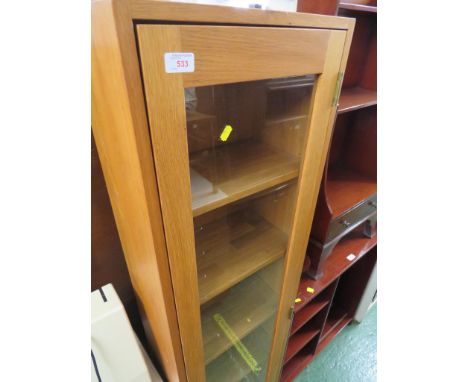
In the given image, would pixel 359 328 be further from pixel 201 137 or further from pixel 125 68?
pixel 125 68

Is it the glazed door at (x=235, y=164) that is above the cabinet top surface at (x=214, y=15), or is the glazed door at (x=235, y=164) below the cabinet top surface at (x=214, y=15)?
below

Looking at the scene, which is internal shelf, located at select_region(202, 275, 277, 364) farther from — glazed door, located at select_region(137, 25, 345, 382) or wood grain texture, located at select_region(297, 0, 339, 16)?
wood grain texture, located at select_region(297, 0, 339, 16)

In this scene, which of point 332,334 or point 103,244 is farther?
point 332,334

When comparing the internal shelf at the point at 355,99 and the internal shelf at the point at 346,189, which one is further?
the internal shelf at the point at 346,189

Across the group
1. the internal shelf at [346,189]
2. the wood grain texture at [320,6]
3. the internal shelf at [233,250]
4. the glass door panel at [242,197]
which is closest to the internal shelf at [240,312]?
the glass door panel at [242,197]

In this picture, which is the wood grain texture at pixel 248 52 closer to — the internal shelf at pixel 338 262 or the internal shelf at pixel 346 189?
the internal shelf at pixel 346 189

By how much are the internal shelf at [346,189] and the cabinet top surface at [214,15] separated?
727mm

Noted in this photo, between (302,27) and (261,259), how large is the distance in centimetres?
60

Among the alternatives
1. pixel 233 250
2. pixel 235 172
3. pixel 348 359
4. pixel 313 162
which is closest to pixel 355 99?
pixel 313 162

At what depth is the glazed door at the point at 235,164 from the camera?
38cm

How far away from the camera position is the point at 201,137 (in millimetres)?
574

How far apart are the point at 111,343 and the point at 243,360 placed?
2.13ft

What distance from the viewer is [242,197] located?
0.62 meters

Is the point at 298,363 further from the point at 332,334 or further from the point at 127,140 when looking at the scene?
the point at 127,140
